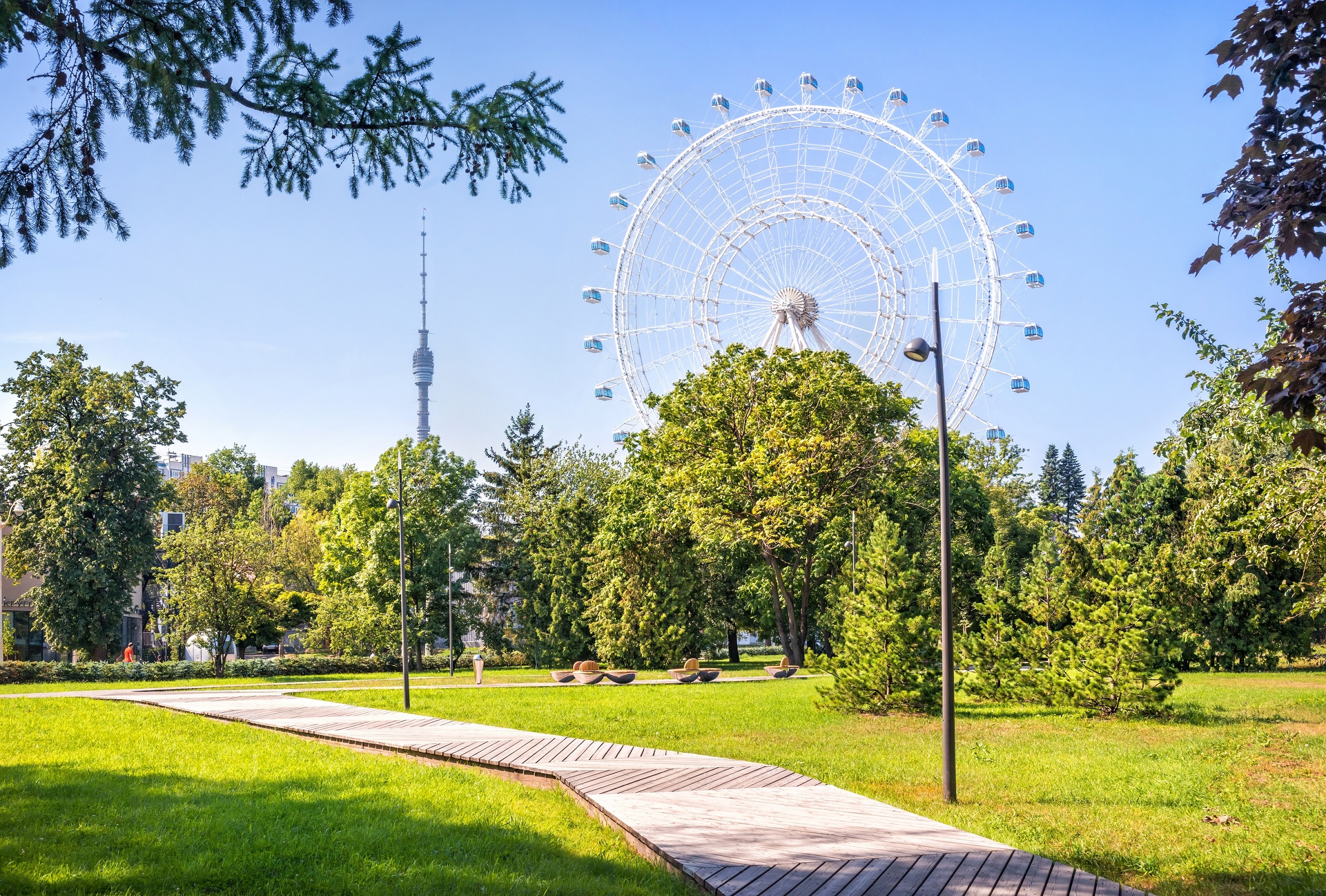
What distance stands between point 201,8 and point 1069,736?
595 inches

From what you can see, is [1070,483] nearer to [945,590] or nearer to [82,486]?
[82,486]

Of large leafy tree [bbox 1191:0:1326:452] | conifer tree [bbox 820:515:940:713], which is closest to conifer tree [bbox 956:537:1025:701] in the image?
conifer tree [bbox 820:515:940:713]

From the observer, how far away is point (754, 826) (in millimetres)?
8266

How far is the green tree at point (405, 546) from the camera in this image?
Result: 4519 centimetres

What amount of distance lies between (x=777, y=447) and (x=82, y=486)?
2645 centimetres

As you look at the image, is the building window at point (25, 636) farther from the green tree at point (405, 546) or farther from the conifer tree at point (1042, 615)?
the conifer tree at point (1042, 615)

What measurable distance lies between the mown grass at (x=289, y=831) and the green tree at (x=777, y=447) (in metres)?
23.6

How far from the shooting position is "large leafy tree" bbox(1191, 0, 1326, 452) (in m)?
4.67

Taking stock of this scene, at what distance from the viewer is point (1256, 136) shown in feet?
16.1

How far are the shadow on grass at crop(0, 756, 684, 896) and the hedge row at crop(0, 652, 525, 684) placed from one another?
95.3 feet

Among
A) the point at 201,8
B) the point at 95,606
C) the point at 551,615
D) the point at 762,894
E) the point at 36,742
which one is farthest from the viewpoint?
the point at 551,615

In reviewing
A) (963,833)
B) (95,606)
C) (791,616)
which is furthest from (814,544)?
(963,833)

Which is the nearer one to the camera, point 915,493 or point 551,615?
point 915,493

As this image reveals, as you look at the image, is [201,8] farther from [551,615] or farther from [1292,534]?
[551,615]
